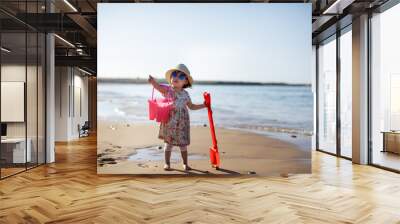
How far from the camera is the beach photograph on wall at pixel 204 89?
622 cm

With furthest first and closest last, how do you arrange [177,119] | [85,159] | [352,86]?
[85,159], [352,86], [177,119]

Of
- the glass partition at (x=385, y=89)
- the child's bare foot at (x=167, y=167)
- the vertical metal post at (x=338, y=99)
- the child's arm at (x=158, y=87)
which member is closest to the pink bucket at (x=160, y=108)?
the child's arm at (x=158, y=87)

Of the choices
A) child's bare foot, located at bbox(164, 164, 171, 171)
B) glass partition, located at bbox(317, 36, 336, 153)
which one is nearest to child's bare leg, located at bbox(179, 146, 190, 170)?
child's bare foot, located at bbox(164, 164, 171, 171)

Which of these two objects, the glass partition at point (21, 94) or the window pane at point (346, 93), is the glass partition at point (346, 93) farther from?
the glass partition at point (21, 94)

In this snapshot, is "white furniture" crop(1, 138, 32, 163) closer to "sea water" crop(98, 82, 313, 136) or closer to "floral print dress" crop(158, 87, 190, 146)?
"sea water" crop(98, 82, 313, 136)

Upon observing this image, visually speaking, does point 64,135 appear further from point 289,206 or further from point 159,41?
point 289,206

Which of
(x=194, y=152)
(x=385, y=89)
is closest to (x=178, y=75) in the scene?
(x=194, y=152)

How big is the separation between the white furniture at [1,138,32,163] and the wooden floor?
310 mm

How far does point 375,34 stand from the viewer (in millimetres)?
7359

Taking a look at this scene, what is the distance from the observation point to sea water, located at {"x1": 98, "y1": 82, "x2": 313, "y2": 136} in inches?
245

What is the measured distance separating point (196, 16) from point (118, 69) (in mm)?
1521

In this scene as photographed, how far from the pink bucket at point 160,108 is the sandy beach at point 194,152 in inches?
6.0

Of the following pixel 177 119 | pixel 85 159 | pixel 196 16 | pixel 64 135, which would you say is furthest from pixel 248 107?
pixel 64 135

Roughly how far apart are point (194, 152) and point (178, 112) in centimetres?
69
